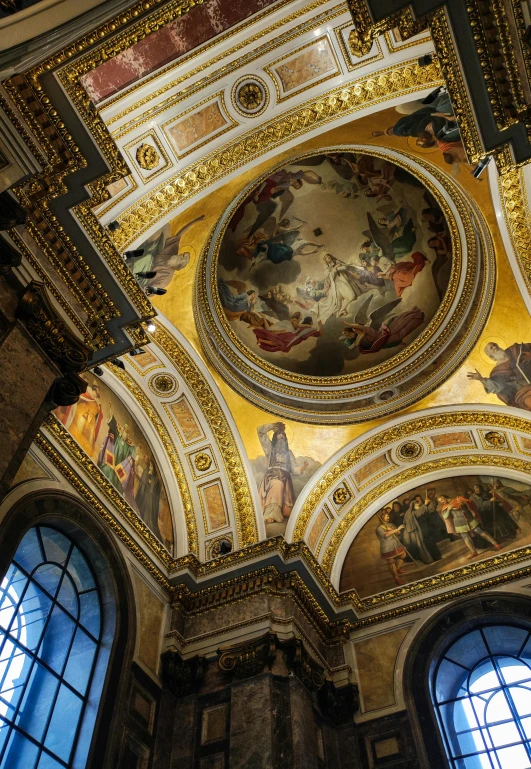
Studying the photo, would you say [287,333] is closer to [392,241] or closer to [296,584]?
[392,241]

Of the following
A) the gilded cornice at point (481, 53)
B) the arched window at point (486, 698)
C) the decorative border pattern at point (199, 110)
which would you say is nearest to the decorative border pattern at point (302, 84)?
the decorative border pattern at point (199, 110)

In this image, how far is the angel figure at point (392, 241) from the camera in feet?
45.9

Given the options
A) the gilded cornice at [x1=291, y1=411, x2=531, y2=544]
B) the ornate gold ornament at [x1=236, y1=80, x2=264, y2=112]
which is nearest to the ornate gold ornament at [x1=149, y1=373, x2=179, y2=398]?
the gilded cornice at [x1=291, y1=411, x2=531, y2=544]

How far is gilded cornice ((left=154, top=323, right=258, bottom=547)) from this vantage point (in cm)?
1282

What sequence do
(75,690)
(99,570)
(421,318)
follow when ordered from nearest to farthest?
1. (75,690)
2. (99,570)
3. (421,318)

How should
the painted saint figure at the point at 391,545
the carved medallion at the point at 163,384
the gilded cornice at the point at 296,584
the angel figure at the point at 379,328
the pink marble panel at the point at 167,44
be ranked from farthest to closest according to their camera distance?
1. the angel figure at the point at 379,328
2. the painted saint figure at the point at 391,545
3. the carved medallion at the point at 163,384
4. the gilded cornice at the point at 296,584
5. the pink marble panel at the point at 167,44

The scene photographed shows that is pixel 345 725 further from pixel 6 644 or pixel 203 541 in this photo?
pixel 6 644

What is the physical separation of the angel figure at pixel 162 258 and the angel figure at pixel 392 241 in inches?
168

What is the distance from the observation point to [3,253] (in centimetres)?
710

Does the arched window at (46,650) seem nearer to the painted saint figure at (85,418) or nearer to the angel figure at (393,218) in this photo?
the painted saint figure at (85,418)

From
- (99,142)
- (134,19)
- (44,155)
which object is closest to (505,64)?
(134,19)

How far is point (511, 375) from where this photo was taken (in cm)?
1286

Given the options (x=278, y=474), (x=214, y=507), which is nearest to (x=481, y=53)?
(x=278, y=474)

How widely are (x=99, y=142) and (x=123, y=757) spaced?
7.89 m
